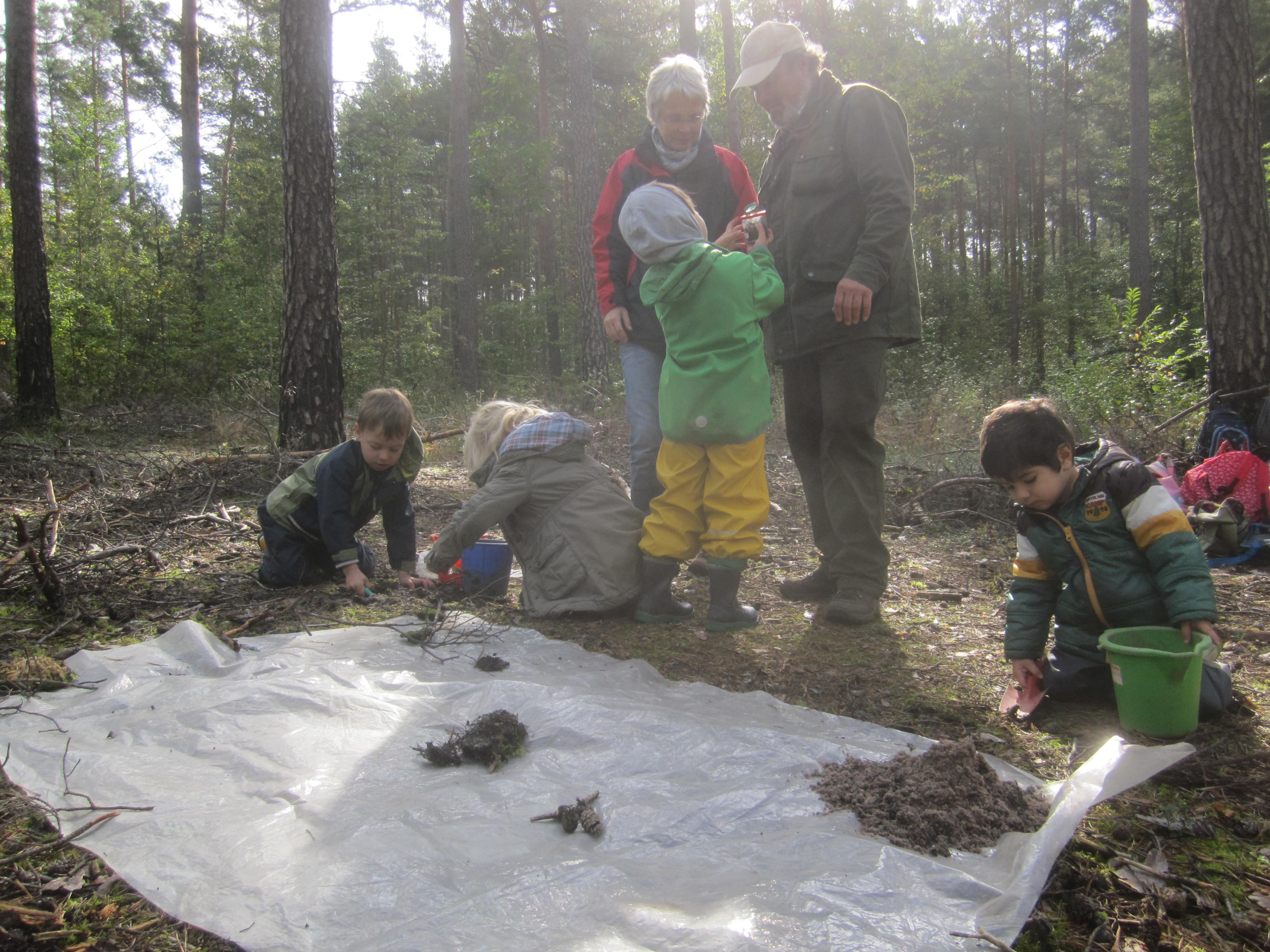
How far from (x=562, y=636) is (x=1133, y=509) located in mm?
1869

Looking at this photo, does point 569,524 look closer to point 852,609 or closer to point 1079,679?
point 852,609

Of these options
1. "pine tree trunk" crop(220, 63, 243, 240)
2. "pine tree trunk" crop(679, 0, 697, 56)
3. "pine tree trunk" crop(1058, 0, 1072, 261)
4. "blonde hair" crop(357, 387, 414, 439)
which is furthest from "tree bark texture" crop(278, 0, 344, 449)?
"pine tree trunk" crop(1058, 0, 1072, 261)

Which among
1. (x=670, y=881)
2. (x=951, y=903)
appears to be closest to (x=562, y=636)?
(x=670, y=881)

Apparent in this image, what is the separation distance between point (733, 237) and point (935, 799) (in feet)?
6.68

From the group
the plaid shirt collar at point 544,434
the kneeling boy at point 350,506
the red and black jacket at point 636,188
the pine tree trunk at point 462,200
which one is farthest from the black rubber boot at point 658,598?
the pine tree trunk at point 462,200

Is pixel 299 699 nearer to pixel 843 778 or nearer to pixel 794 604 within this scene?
pixel 843 778

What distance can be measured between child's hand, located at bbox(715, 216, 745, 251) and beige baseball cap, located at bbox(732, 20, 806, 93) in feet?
1.58

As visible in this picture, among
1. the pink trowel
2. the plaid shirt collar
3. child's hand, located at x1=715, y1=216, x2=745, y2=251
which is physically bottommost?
the pink trowel

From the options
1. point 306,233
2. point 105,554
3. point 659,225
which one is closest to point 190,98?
point 306,233

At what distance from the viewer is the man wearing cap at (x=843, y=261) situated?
2.75 m

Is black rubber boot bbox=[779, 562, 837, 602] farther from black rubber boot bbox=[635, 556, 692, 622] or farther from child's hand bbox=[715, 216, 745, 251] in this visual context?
child's hand bbox=[715, 216, 745, 251]

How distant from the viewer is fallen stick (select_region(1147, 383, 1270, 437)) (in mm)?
4578

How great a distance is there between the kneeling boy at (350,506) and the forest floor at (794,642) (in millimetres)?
136

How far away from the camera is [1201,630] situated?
1.87 meters
